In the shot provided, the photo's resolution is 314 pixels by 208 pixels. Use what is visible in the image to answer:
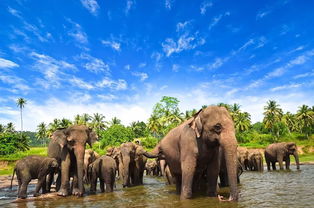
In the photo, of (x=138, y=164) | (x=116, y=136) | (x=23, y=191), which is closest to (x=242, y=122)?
(x=116, y=136)

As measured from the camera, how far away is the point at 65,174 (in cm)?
1188

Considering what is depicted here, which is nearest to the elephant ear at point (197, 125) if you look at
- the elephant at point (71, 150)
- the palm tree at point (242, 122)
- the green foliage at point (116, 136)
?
the elephant at point (71, 150)

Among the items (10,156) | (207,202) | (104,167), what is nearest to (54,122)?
(10,156)

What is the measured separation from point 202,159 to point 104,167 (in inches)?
254

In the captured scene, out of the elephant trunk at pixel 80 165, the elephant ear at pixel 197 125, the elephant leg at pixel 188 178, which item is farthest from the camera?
the elephant trunk at pixel 80 165

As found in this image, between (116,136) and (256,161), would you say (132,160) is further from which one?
(116,136)

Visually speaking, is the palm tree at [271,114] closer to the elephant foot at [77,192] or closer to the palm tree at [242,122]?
the palm tree at [242,122]

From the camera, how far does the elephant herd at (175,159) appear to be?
7.52 m

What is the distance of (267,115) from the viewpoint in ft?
284

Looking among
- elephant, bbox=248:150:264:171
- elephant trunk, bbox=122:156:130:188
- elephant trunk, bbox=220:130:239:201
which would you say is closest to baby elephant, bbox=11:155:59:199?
elephant trunk, bbox=122:156:130:188

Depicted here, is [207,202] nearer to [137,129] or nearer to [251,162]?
[251,162]

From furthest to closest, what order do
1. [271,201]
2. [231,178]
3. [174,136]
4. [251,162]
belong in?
[251,162], [174,136], [271,201], [231,178]

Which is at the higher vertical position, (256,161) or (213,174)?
(213,174)

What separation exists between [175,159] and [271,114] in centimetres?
8563
